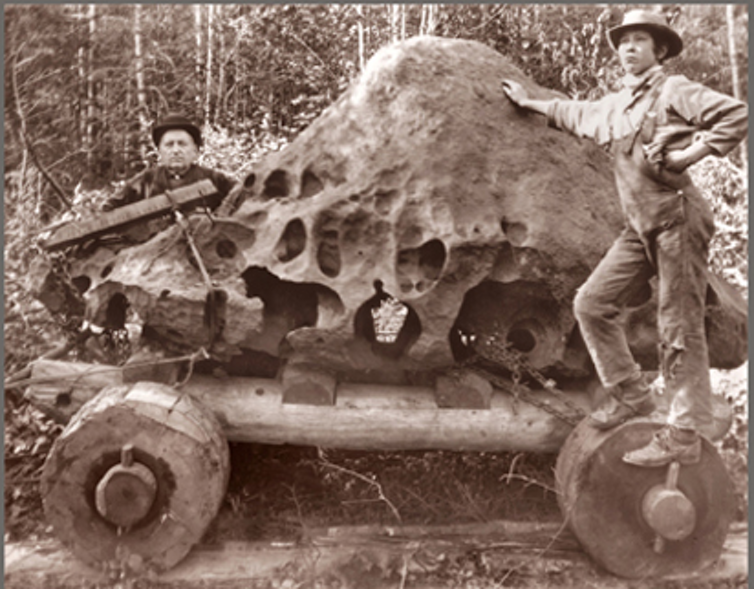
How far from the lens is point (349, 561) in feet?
11.9

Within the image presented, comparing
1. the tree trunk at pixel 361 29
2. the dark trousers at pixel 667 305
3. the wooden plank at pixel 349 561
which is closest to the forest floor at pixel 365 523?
the wooden plank at pixel 349 561

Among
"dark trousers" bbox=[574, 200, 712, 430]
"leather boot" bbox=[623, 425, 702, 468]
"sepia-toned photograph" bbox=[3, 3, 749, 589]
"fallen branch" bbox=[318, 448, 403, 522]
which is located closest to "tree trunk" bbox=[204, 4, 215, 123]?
"sepia-toned photograph" bbox=[3, 3, 749, 589]

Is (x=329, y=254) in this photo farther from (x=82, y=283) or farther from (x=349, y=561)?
(x=349, y=561)

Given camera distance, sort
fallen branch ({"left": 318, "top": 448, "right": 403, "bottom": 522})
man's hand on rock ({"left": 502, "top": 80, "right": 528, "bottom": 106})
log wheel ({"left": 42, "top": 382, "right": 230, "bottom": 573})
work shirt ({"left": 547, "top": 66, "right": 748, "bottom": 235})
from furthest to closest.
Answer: fallen branch ({"left": 318, "top": 448, "right": 403, "bottom": 522}) → man's hand on rock ({"left": 502, "top": 80, "right": 528, "bottom": 106}) → log wheel ({"left": 42, "top": 382, "right": 230, "bottom": 573}) → work shirt ({"left": 547, "top": 66, "right": 748, "bottom": 235})

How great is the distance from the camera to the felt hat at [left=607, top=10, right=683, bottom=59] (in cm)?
329

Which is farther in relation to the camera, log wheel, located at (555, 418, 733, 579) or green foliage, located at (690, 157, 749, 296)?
green foliage, located at (690, 157, 749, 296)

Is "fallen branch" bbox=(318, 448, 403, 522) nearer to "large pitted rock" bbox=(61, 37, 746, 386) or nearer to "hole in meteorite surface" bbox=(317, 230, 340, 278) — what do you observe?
"large pitted rock" bbox=(61, 37, 746, 386)

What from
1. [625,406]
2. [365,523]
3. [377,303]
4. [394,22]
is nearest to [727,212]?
[625,406]

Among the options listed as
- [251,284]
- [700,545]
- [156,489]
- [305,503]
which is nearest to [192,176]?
[251,284]

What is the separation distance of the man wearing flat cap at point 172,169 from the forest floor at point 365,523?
1488 millimetres

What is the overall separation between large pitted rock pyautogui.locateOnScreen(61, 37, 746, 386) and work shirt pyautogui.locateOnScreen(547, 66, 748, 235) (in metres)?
0.32

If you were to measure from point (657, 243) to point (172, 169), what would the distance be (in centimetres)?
258

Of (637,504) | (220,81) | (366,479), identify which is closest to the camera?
(637,504)

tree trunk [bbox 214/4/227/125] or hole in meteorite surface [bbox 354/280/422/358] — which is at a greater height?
tree trunk [bbox 214/4/227/125]
